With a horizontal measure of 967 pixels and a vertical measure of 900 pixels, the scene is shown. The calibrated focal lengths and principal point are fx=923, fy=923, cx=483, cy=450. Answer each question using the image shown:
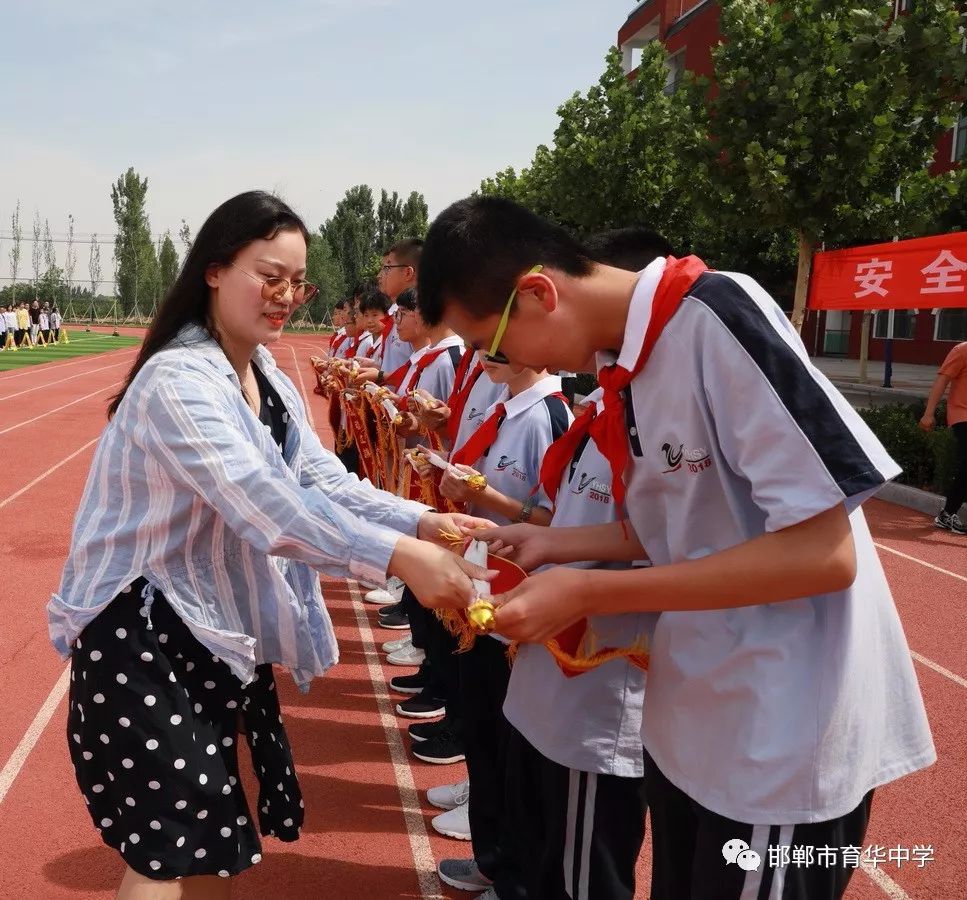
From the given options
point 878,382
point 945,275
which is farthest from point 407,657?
point 878,382

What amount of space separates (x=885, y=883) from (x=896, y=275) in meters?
11.1

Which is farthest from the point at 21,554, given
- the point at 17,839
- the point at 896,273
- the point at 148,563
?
the point at 896,273

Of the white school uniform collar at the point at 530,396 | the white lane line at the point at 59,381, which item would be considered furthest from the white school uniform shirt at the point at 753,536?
the white lane line at the point at 59,381

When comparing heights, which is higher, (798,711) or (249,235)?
(249,235)

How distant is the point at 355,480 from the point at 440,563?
692 millimetres

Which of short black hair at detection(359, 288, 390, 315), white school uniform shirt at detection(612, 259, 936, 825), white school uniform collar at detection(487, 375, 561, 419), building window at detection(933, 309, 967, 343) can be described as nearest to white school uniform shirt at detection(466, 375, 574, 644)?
white school uniform collar at detection(487, 375, 561, 419)

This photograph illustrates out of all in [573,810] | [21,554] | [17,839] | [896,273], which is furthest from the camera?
[896,273]

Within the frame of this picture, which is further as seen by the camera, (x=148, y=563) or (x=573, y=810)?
(x=573, y=810)

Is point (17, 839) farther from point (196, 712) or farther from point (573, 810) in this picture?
point (573, 810)

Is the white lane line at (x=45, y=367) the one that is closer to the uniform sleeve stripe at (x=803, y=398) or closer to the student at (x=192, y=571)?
the student at (x=192, y=571)

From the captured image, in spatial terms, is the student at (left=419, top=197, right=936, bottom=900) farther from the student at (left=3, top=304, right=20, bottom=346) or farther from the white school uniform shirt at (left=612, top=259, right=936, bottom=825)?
the student at (left=3, top=304, right=20, bottom=346)

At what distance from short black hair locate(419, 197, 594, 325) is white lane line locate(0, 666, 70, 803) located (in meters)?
3.25

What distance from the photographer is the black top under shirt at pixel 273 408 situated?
246 cm

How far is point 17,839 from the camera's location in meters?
3.50
